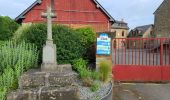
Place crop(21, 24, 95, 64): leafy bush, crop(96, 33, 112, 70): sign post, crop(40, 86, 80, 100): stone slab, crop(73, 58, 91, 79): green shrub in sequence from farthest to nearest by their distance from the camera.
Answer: crop(96, 33, 112, 70): sign post
crop(21, 24, 95, 64): leafy bush
crop(73, 58, 91, 79): green shrub
crop(40, 86, 80, 100): stone slab

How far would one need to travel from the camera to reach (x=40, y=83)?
31.9ft

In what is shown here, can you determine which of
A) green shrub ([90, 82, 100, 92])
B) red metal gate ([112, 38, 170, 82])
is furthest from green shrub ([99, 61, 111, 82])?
red metal gate ([112, 38, 170, 82])

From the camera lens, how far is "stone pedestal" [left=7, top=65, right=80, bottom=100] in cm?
901

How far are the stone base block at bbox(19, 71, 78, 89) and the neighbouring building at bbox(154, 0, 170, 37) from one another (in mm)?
44018

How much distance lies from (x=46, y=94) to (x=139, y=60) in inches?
261

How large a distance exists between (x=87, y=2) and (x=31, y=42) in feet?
76.1

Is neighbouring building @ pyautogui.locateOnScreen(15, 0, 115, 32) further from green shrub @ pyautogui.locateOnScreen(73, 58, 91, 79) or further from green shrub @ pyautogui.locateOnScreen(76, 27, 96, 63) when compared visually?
green shrub @ pyautogui.locateOnScreen(73, 58, 91, 79)

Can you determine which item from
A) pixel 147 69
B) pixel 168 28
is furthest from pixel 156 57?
pixel 168 28

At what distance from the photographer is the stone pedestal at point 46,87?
29.6 feet

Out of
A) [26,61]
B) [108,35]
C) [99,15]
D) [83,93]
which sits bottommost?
[83,93]

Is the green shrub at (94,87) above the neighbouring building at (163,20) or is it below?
below

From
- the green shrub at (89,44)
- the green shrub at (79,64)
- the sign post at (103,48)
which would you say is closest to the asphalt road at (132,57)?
the green shrub at (89,44)

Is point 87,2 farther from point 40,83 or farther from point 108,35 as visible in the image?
point 40,83

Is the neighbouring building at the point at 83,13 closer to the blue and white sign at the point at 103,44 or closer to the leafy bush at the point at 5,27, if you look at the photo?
the leafy bush at the point at 5,27
